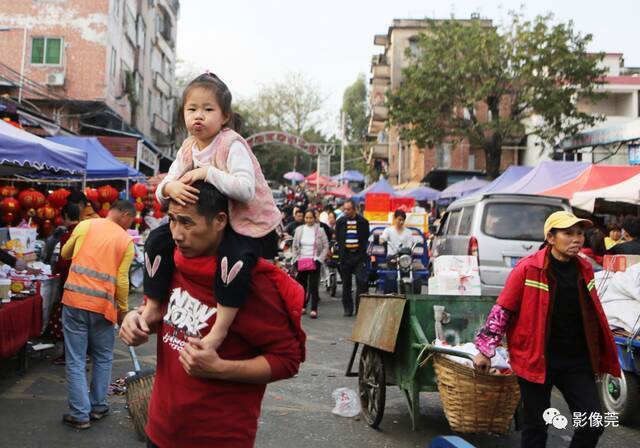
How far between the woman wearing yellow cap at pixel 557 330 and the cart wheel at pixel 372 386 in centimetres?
173

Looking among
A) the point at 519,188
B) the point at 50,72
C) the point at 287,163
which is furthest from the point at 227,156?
the point at 287,163

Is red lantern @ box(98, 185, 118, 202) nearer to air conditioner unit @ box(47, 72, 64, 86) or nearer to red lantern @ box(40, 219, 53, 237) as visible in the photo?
red lantern @ box(40, 219, 53, 237)

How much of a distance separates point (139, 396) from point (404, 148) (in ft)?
167

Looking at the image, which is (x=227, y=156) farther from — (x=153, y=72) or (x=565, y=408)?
(x=153, y=72)

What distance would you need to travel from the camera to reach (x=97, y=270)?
5984 mm

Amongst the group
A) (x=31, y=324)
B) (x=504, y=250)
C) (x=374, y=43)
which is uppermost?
(x=374, y=43)

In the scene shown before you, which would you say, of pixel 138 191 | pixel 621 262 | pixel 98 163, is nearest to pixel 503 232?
pixel 621 262

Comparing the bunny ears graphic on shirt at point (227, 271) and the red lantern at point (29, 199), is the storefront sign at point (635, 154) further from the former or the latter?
the bunny ears graphic on shirt at point (227, 271)

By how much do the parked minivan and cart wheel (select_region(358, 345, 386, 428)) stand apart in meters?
4.56

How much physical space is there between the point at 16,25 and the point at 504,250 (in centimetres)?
2315

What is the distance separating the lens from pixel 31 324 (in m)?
7.47

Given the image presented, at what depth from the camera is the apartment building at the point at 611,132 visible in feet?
63.8

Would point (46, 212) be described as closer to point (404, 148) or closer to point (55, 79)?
point (55, 79)

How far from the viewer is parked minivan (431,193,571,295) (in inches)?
407
